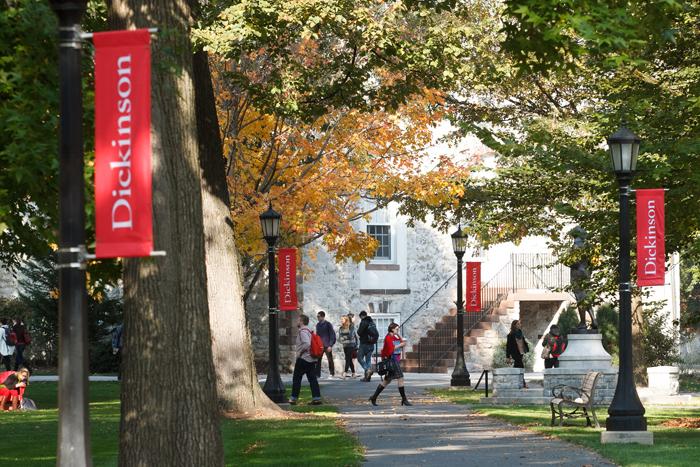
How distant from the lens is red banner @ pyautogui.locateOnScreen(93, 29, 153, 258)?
8125 mm

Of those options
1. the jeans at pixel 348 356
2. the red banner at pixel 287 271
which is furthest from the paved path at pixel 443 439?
the jeans at pixel 348 356

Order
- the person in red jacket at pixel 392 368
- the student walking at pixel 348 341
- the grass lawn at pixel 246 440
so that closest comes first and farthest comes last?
the grass lawn at pixel 246 440
the person in red jacket at pixel 392 368
the student walking at pixel 348 341

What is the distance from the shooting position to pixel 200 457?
A: 1186 cm

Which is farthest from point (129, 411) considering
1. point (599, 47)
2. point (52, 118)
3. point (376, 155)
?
point (376, 155)

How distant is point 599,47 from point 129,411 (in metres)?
5.23

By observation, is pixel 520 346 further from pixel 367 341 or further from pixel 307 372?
pixel 307 372

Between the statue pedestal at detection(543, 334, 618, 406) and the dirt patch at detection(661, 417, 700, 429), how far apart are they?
4.00 metres

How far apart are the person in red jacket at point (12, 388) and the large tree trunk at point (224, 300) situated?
17.2 feet

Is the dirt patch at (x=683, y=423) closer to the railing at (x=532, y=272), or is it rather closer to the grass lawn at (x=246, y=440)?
the grass lawn at (x=246, y=440)

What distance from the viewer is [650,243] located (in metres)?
19.1

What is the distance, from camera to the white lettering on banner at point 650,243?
18.4 metres

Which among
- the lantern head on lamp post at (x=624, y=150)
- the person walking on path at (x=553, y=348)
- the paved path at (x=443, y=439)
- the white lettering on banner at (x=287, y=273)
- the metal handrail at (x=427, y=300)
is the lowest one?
the paved path at (x=443, y=439)

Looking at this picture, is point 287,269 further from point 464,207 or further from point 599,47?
point 599,47

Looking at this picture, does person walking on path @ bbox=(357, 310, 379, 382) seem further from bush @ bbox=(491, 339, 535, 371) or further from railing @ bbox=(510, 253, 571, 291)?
railing @ bbox=(510, 253, 571, 291)
